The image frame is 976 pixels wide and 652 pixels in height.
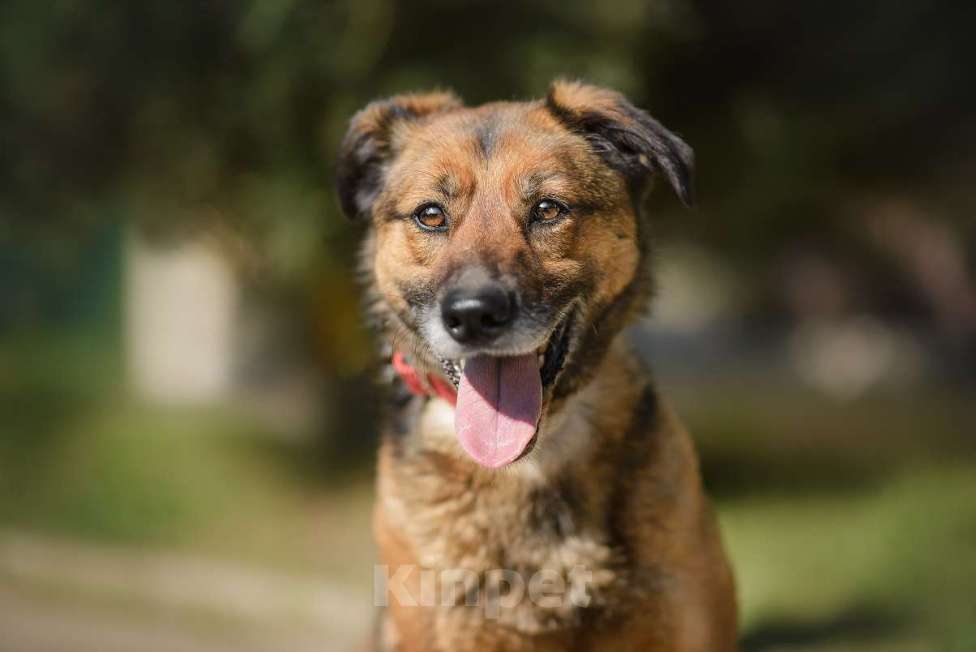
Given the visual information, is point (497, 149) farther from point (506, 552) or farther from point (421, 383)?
point (506, 552)

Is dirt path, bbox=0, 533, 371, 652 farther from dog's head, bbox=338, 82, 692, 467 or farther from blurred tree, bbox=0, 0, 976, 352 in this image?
dog's head, bbox=338, 82, 692, 467

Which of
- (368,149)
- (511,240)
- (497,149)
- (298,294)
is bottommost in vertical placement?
(511,240)

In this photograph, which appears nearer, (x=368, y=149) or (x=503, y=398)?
(x=503, y=398)

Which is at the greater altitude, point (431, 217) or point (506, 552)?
point (431, 217)

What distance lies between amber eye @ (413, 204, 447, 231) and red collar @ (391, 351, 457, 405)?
441mm

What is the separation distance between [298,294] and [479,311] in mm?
4463

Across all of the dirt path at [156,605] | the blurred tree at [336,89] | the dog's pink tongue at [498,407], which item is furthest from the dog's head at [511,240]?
the dirt path at [156,605]

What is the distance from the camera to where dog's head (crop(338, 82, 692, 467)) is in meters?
2.86

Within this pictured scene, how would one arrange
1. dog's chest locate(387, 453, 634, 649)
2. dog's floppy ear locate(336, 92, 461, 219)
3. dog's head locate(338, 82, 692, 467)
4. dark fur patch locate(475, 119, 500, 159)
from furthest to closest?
dog's floppy ear locate(336, 92, 461, 219), dark fur patch locate(475, 119, 500, 159), dog's chest locate(387, 453, 634, 649), dog's head locate(338, 82, 692, 467)

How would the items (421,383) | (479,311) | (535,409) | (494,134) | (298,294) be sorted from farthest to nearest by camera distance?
(298,294) < (421,383) < (494,134) < (535,409) < (479,311)

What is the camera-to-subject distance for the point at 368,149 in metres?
3.48

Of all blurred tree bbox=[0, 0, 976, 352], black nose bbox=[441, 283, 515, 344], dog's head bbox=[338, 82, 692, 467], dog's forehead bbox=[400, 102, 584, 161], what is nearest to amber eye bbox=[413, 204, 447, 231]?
dog's head bbox=[338, 82, 692, 467]

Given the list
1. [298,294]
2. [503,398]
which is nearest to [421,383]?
Answer: [503,398]

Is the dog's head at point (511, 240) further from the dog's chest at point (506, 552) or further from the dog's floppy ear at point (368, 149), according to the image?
the dog's chest at point (506, 552)
